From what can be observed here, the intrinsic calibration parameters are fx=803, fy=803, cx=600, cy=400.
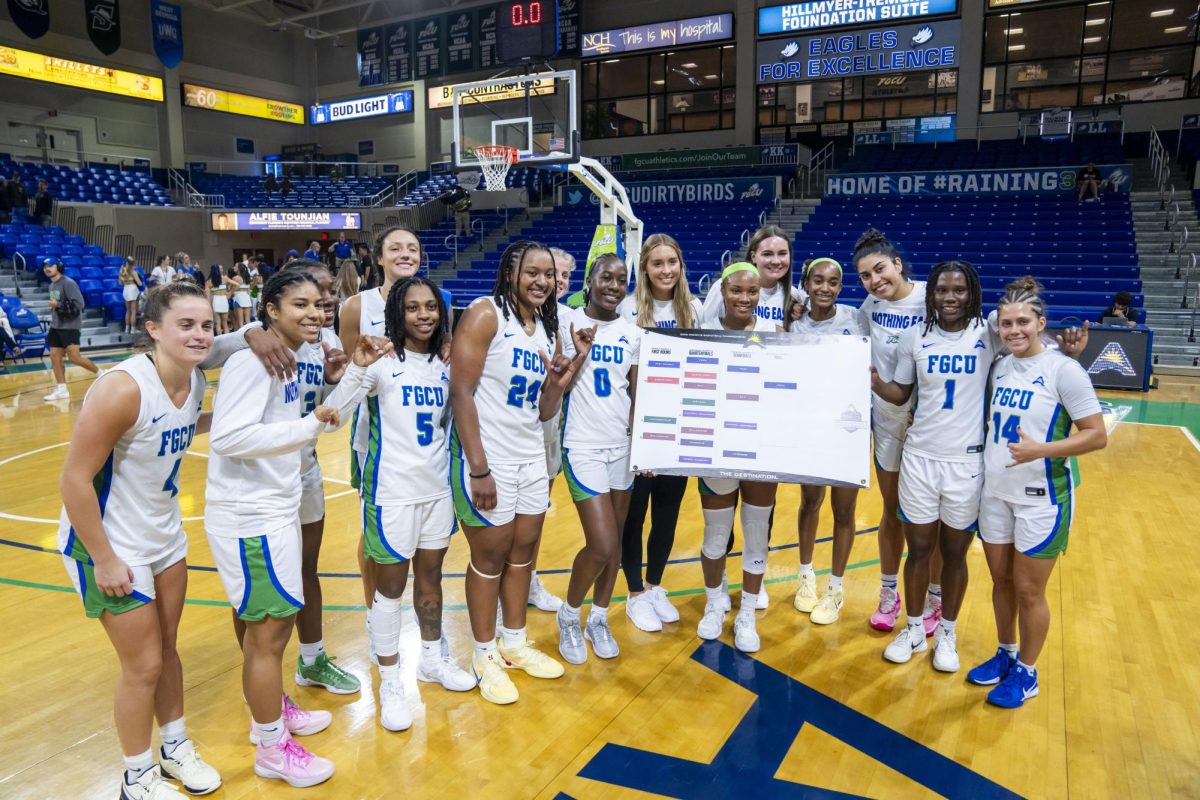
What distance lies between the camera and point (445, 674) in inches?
129

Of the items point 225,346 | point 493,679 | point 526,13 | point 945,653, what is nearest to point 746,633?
point 945,653

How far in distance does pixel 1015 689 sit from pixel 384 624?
2.49 meters

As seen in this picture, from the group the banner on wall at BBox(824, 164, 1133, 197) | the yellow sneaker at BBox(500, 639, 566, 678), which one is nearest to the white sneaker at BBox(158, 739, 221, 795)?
the yellow sneaker at BBox(500, 639, 566, 678)

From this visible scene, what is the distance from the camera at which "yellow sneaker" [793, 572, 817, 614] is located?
409cm

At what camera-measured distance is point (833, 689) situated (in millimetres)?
3324

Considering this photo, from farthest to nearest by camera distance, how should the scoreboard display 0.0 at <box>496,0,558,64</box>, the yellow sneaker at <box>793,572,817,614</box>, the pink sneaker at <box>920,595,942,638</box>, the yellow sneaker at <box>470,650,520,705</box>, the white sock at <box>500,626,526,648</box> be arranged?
the scoreboard display 0.0 at <box>496,0,558,64</box>, the yellow sneaker at <box>793,572,817,614</box>, the pink sneaker at <box>920,595,942,638</box>, the white sock at <box>500,626,526,648</box>, the yellow sneaker at <box>470,650,520,705</box>

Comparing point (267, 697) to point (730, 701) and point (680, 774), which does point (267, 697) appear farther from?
point (730, 701)

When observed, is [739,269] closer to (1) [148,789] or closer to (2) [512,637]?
(2) [512,637]

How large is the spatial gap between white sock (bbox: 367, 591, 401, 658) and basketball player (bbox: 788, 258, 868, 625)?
6.56 ft

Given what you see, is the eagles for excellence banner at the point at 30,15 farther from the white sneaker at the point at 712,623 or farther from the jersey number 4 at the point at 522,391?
the white sneaker at the point at 712,623

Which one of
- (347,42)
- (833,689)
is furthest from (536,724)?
(347,42)

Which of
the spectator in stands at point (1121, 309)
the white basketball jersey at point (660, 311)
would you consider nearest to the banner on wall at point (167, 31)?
the spectator in stands at point (1121, 309)

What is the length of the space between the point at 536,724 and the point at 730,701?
30.9 inches

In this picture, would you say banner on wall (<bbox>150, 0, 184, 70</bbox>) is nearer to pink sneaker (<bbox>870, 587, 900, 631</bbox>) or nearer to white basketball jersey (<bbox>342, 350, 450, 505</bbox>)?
white basketball jersey (<bbox>342, 350, 450, 505</bbox>)
